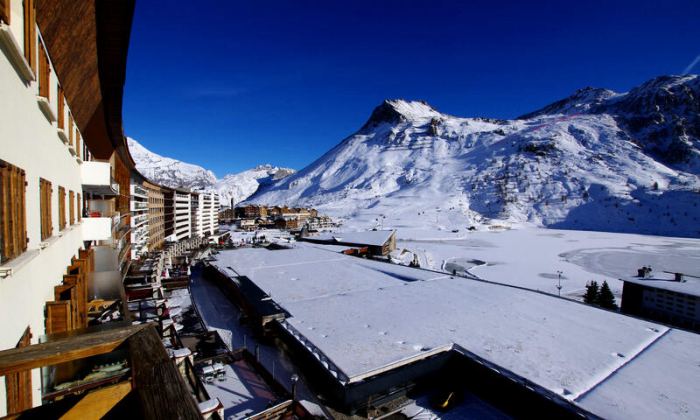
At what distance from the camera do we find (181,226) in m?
50.2

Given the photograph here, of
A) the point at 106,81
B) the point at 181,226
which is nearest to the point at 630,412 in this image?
the point at 106,81

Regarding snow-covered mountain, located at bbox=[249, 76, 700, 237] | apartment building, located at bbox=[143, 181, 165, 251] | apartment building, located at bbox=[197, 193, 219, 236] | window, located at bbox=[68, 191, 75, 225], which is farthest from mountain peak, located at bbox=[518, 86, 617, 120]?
window, located at bbox=[68, 191, 75, 225]

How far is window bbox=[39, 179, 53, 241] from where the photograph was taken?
429 centimetres

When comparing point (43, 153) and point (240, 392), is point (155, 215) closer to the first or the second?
point (240, 392)

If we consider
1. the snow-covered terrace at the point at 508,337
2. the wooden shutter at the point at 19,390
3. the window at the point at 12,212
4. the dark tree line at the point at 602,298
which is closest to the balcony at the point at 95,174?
the window at the point at 12,212

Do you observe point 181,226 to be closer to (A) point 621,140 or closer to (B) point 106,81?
(B) point 106,81

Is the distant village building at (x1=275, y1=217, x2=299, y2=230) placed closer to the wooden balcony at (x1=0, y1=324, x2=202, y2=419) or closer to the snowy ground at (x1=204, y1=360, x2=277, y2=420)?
the snowy ground at (x1=204, y1=360, x2=277, y2=420)

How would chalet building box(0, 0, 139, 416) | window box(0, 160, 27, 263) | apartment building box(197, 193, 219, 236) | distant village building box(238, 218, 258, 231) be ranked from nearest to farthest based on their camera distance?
window box(0, 160, 27, 263) < chalet building box(0, 0, 139, 416) < apartment building box(197, 193, 219, 236) < distant village building box(238, 218, 258, 231)

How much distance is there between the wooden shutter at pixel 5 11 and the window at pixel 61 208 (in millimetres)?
3909

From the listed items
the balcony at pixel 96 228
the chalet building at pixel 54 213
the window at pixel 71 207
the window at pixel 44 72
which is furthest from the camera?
the balcony at pixel 96 228

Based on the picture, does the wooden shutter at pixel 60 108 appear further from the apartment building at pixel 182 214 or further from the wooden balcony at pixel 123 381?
the apartment building at pixel 182 214

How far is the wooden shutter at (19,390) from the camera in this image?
2.60m

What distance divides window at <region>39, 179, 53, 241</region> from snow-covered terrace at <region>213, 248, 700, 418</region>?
26.4 feet

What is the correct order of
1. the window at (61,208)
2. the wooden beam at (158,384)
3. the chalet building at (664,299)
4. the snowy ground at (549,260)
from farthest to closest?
1. the snowy ground at (549,260)
2. the chalet building at (664,299)
3. the window at (61,208)
4. the wooden beam at (158,384)
